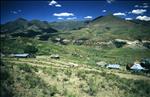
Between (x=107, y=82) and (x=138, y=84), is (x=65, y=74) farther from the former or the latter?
(x=138, y=84)

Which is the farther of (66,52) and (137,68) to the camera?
(66,52)

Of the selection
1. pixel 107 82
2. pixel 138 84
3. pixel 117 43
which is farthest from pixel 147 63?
pixel 117 43

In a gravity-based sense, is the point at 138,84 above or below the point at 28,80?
below

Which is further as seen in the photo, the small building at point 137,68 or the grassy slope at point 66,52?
the grassy slope at point 66,52

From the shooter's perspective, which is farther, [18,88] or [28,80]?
[28,80]

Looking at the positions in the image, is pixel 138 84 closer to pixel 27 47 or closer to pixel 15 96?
pixel 15 96

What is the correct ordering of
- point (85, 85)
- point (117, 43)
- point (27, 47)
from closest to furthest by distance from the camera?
point (85, 85) → point (27, 47) → point (117, 43)

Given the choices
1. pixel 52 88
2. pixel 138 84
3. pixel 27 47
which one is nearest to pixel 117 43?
pixel 27 47

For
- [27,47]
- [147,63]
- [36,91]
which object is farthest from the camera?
[27,47]

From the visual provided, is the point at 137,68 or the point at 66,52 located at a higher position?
the point at 66,52

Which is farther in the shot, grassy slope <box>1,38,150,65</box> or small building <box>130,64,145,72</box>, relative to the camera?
grassy slope <box>1,38,150,65</box>
